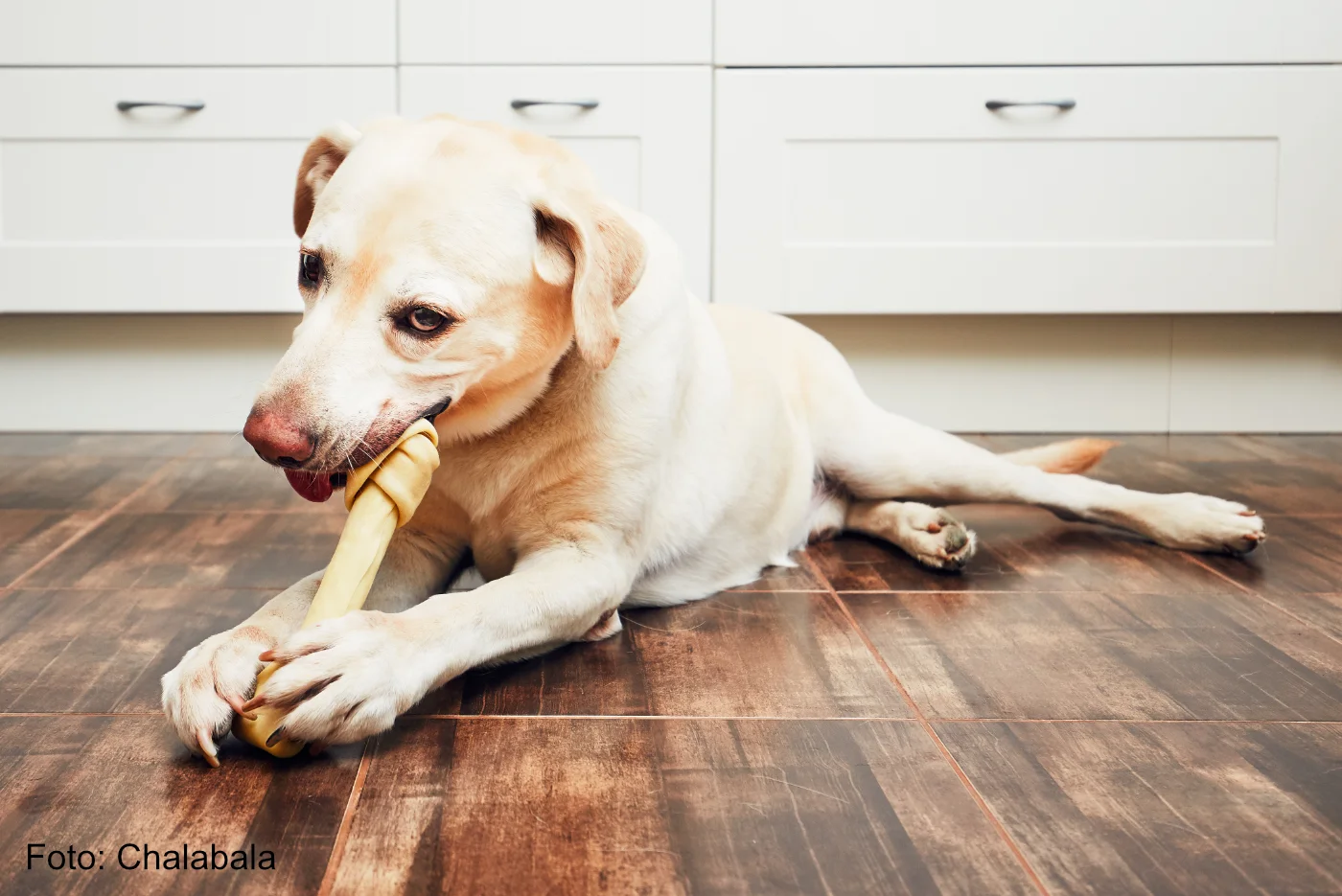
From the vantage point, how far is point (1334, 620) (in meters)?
1.74

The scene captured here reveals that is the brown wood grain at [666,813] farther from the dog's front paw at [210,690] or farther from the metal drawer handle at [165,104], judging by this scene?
the metal drawer handle at [165,104]

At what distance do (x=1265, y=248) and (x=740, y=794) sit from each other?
8.22ft

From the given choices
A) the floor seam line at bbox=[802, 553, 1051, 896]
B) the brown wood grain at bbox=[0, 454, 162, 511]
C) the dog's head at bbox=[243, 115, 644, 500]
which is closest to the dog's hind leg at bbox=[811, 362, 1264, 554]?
the floor seam line at bbox=[802, 553, 1051, 896]

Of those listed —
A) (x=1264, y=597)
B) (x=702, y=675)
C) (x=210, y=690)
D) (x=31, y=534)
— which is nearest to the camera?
(x=210, y=690)

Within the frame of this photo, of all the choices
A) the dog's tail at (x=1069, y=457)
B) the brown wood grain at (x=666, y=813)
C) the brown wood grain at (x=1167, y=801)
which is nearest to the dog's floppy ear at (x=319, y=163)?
the brown wood grain at (x=666, y=813)

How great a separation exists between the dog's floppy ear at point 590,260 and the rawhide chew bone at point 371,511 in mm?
214

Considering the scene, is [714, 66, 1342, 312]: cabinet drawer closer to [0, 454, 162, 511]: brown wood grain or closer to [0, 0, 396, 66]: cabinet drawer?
[0, 0, 396, 66]: cabinet drawer

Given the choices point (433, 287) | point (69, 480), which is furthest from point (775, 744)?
point (69, 480)

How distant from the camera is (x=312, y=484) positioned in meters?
1.39

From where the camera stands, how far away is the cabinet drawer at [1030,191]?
10.0 feet

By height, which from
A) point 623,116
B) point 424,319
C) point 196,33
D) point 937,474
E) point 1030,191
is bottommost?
point 937,474

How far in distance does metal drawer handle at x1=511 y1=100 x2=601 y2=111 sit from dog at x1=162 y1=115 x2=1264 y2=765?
1090mm

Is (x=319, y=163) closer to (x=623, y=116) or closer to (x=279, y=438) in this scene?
(x=279, y=438)

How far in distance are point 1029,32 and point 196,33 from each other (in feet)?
6.49
